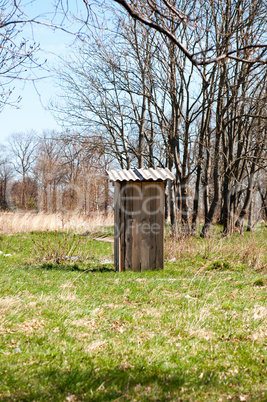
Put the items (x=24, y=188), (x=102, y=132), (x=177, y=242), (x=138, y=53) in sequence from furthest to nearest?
1. (x=24, y=188)
2. (x=102, y=132)
3. (x=138, y=53)
4. (x=177, y=242)

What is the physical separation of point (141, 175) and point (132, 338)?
4.92 metres

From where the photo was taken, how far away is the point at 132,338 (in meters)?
4.27

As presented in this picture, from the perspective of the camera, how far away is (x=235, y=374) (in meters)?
3.60

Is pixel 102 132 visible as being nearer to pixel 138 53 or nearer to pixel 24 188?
pixel 138 53

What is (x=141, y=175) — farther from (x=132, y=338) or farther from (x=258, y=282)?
(x=132, y=338)

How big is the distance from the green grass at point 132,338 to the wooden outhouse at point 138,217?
1041 mm

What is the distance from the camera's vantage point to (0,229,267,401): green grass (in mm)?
3250

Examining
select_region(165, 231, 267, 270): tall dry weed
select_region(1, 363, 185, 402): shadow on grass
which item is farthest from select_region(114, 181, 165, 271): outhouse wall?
select_region(1, 363, 185, 402): shadow on grass

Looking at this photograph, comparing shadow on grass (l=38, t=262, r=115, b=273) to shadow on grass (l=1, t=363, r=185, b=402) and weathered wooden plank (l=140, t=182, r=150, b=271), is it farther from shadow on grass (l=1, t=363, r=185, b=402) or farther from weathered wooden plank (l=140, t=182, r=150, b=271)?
shadow on grass (l=1, t=363, r=185, b=402)

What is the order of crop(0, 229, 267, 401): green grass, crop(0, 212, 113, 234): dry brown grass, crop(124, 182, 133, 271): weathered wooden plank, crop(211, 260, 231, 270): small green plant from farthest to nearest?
crop(0, 212, 113, 234): dry brown grass < crop(211, 260, 231, 270): small green plant < crop(124, 182, 133, 271): weathered wooden plank < crop(0, 229, 267, 401): green grass

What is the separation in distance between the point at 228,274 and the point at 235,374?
4.79m

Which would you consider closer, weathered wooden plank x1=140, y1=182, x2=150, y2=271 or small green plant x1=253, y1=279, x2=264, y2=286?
small green plant x1=253, y1=279, x2=264, y2=286

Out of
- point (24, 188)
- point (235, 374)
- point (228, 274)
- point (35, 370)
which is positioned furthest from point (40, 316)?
point (24, 188)

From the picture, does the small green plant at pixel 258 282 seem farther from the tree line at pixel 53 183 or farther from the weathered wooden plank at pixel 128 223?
the tree line at pixel 53 183
